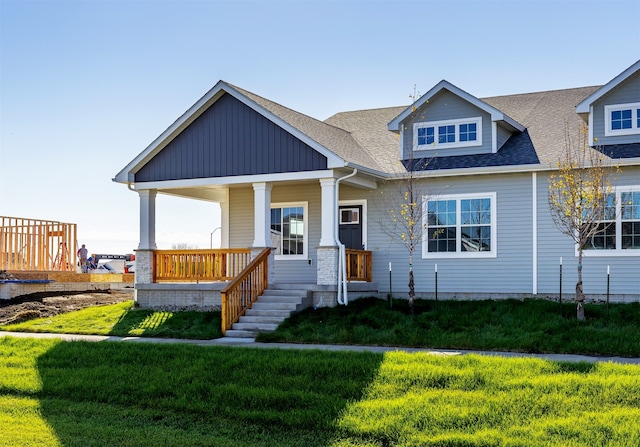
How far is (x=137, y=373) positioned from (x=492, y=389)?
17.8ft

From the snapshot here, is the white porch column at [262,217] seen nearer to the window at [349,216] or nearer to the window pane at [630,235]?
the window at [349,216]

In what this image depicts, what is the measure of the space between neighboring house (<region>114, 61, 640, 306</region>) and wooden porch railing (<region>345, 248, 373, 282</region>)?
26 cm

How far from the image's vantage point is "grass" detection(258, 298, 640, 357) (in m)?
13.7

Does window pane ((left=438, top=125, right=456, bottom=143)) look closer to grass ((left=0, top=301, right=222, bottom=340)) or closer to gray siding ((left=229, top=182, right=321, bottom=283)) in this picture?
gray siding ((left=229, top=182, right=321, bottom=283))

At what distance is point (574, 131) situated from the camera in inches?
763

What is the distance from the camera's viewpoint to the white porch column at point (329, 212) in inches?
715

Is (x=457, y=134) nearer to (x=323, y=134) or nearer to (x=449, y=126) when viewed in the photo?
(x=449, y=126)

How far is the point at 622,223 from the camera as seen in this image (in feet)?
57.4

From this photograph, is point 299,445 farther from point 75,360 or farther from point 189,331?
point 189,331

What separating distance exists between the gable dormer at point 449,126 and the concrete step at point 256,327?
5.77 metres

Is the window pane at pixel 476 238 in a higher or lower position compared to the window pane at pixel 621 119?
lower

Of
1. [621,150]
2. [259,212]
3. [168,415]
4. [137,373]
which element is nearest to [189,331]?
[259,212]

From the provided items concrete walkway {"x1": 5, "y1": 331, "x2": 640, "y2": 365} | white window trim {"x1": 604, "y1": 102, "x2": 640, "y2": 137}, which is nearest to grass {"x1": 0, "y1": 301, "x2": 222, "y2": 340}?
concrete walkway {"x1": 5, "y1": 331, "x2": 640, "y2": 365}

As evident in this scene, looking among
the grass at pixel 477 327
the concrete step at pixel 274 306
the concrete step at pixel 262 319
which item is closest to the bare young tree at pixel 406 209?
the grass at pixel 477 327
